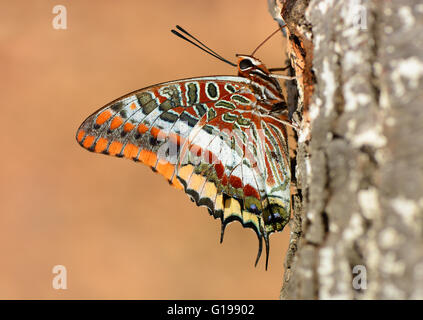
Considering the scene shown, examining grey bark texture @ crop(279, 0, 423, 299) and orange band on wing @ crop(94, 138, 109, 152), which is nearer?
grey bark texture @ crop(279, 0, 423, 299)

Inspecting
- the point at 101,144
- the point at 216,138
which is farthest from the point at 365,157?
the point at 101,144

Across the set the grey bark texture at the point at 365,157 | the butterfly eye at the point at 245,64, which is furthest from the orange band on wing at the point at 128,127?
the grey bark texture at the point at 365,157

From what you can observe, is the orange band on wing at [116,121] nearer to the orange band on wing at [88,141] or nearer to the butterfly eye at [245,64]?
the orange band on wing at [88,141]

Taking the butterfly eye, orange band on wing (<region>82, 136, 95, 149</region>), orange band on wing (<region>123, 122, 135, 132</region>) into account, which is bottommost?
orange band on wing (<region>82, 136, 95, 149</region>)

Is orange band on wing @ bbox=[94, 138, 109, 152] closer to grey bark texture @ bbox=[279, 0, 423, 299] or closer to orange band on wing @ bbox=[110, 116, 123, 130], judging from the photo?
orange band on wing @ bbox=[110, 116, 123, 130]

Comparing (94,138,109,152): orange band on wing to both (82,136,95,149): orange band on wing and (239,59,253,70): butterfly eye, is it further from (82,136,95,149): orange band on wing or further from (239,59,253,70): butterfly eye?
(239,59,253,70): butterfly eye

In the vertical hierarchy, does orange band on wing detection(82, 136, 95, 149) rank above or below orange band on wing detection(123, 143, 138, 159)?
above

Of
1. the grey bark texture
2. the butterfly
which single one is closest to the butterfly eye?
the butterfly
